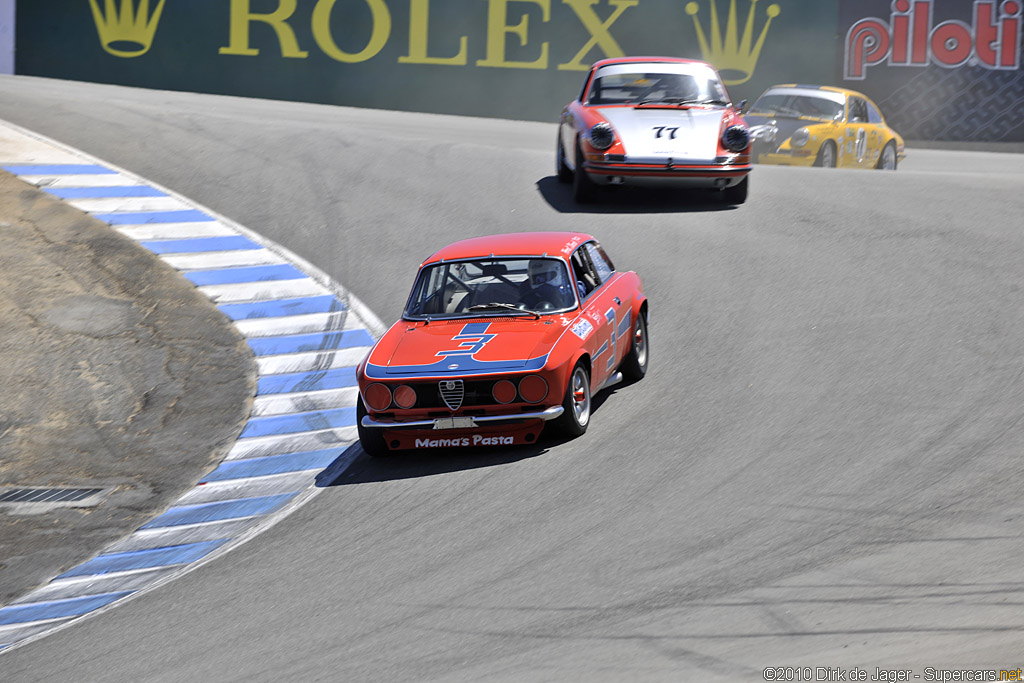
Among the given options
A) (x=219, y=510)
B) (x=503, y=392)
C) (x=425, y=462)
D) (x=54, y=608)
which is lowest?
(x=54, y=608)

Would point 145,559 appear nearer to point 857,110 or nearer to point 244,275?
point 244,275

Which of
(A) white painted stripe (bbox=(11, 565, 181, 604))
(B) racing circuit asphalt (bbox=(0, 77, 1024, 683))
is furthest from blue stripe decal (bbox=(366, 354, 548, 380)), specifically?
(A) white painted stripe (bbox=(11, 565, 181, 604))

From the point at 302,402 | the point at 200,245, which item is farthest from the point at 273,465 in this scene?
the point at 200,245

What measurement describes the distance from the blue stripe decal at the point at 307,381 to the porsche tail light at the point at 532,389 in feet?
8.10

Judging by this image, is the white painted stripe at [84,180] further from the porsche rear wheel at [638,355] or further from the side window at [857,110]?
the side window at [857,110]

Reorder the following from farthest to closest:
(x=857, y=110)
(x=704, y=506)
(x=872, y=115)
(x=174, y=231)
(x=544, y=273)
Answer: (x=872, y=115) → (x=857, y=110) → (x=174, y=231) → (x=544, y=273) → (x=704, y=506)

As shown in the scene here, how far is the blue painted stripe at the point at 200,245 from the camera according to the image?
468 inches

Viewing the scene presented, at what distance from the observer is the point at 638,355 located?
884cm

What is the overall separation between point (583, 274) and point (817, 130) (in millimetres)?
8620

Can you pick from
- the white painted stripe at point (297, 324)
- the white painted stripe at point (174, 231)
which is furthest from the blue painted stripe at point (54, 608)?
the white painted stripe at point (174, 231)

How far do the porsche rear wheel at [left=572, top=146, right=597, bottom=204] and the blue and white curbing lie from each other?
3.12 metres

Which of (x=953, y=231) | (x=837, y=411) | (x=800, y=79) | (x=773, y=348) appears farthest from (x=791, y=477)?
(x=800, y=79)

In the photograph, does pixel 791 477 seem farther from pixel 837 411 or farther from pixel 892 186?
pixel 892 186

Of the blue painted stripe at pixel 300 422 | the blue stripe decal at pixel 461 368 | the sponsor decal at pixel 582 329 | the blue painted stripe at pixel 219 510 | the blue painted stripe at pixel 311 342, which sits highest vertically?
the sponsor decal at pixel 582 329
